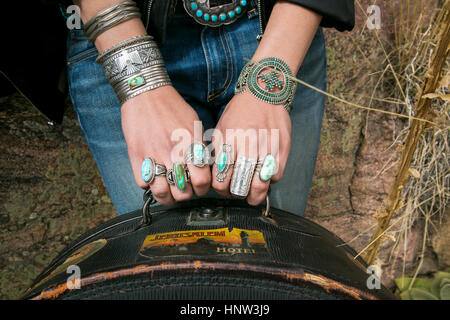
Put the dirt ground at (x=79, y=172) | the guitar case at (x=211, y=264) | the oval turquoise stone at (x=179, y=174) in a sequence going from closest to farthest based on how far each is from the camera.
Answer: the guitar case at (x=211, y=264), the oval turquoise stone at (x=179, y=174), the dirt ground at (x=79, y=172)

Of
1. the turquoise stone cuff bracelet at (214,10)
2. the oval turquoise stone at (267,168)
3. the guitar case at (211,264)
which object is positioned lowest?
the guitar case at (211,264)

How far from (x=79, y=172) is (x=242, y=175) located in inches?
31.6

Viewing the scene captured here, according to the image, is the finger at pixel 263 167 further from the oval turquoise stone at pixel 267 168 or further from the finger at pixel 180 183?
the finger at pixel 180 183

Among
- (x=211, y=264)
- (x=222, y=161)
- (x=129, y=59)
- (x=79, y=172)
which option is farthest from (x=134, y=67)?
(x=79, y=172)

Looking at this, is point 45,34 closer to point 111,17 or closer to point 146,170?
point 111,17

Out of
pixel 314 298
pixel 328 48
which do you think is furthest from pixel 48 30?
pixel 328 48

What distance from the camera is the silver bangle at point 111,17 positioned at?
0.57m

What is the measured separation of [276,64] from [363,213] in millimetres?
1014

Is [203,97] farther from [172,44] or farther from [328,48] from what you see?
[328,48]

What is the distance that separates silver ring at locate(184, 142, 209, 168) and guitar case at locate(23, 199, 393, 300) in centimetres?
11

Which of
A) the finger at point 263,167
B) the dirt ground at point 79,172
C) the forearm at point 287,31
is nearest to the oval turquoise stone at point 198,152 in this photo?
the finger at point 263,167

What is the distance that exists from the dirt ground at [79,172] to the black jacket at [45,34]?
265 millimetres

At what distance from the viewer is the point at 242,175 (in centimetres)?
55
